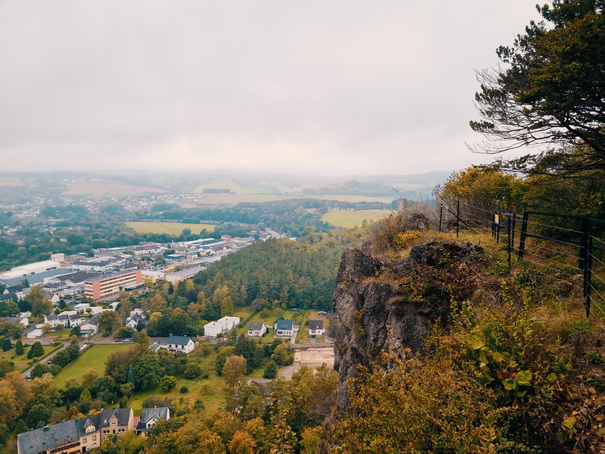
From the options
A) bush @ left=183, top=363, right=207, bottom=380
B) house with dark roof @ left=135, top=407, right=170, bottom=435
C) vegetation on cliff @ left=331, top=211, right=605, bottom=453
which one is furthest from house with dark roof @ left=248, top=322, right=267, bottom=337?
vegetation on cliff @ left=331, top=211, right=605, bottom=453

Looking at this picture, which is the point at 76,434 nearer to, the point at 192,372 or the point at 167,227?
the point at 192,372

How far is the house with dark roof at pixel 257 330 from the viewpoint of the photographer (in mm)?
40562

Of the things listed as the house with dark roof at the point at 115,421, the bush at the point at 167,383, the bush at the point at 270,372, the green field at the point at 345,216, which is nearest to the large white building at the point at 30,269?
the bush at the point at 167,383

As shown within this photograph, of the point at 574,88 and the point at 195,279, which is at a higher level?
the point at 574,88

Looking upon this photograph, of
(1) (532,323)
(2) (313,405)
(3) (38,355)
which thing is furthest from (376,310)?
(3) (38,355)

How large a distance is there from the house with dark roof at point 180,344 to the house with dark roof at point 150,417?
12.8 m

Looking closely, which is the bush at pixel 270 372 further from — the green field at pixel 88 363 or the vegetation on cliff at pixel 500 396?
the vegetation on cliff at pixel 500 396

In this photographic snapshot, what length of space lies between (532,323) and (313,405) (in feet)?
44.3

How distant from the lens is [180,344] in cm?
3731

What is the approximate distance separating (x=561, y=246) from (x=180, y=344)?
36782 mm

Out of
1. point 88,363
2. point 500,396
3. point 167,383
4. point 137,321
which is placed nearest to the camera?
point 500,396

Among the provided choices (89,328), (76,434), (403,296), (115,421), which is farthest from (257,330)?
(403,296)

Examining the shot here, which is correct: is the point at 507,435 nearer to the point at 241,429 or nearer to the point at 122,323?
the point at 241,429

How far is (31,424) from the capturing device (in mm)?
24281
